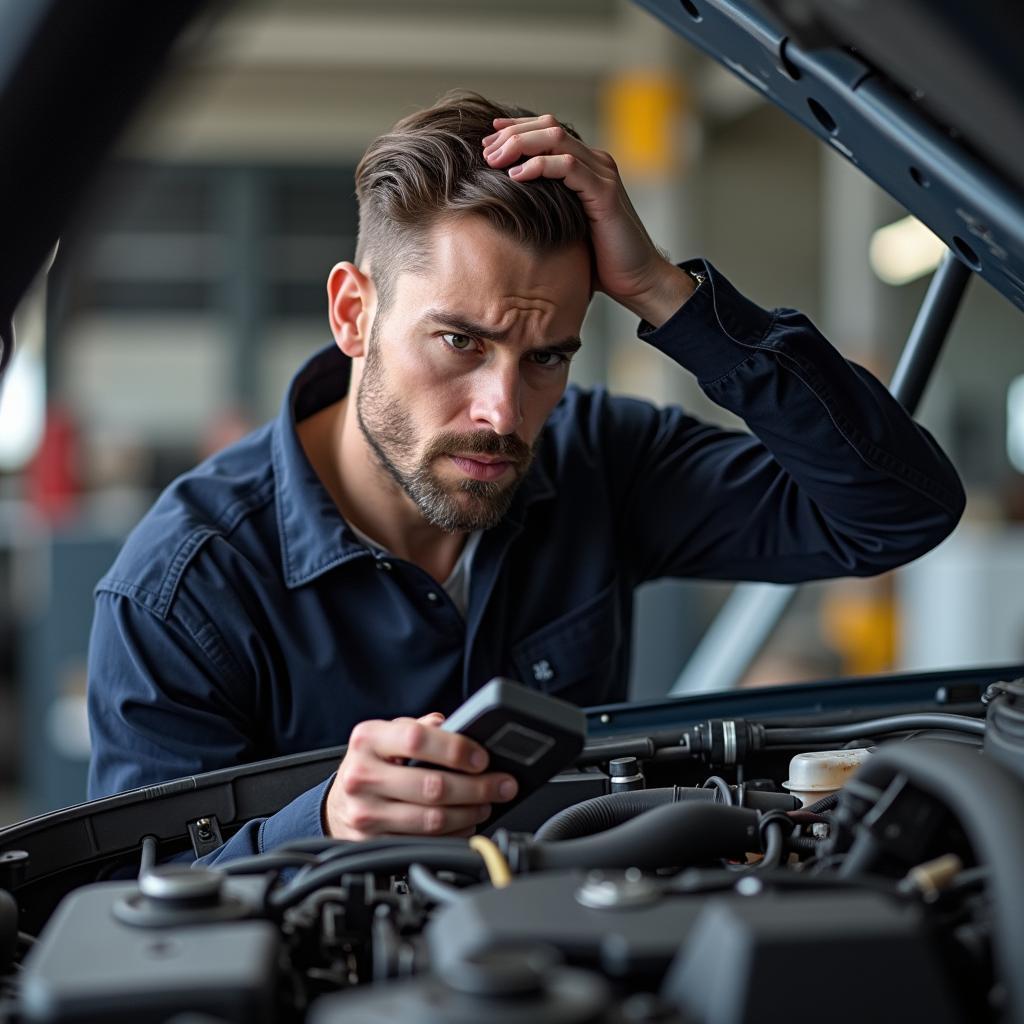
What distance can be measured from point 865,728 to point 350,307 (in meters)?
0.69

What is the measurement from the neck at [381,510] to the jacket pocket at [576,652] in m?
0.13

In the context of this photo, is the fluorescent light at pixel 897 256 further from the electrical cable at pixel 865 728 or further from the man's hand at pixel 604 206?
the electrical cable at pixel 865 728

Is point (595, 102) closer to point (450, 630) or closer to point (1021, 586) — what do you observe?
point (1021, 586)

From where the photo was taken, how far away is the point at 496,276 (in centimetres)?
120

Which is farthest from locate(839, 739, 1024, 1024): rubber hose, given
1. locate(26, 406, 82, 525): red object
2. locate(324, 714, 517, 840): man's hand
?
locate(26, 406, 82, 525): red object

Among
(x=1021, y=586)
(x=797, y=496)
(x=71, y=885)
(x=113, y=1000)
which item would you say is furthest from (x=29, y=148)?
(x=1021, y=586)

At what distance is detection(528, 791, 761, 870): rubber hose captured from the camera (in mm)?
677

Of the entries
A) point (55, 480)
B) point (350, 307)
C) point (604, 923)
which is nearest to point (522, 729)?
point (604, 923)

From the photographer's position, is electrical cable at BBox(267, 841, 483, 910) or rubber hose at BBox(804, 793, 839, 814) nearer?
electrical cable at BBox(267, 841, 483, 910)

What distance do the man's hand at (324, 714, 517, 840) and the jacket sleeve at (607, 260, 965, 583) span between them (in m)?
0.58

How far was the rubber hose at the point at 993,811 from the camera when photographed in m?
0.50

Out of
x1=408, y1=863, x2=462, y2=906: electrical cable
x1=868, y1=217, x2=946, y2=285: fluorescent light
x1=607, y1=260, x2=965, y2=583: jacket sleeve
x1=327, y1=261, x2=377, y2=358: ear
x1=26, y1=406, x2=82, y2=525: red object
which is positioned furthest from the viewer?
x1=868, y1=217, x2=946, y2=285: fluorescent light

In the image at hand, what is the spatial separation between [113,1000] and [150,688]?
74 centimetres

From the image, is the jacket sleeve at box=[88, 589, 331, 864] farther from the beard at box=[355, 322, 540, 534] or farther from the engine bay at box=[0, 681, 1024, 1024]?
the engine bay at box=[0, 681, 1024, 1024]
